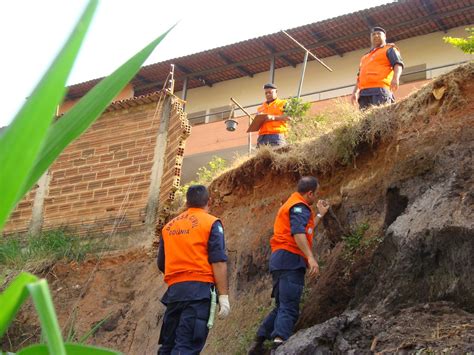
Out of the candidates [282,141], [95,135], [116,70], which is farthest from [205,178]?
[116,70]

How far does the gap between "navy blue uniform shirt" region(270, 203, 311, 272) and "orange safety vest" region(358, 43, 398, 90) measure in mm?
2985

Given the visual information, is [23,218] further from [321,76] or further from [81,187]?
[321,76]

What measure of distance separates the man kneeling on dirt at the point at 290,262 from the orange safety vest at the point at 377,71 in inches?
105

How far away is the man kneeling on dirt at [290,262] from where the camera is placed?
6426mm

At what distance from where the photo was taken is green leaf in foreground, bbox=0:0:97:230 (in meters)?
0.64

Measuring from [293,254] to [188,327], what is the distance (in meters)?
1.31

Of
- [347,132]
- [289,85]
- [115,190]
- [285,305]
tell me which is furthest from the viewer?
[289,85]

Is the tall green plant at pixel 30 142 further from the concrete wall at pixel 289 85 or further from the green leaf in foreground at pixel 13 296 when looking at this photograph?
the concrete wall at pixel 289 85

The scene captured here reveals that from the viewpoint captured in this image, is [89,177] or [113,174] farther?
[89,177]

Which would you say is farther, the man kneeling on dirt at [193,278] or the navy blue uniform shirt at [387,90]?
the navy blue uniform shirt at [387,90]

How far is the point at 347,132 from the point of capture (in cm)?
822

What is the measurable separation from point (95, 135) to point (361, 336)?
8143mm

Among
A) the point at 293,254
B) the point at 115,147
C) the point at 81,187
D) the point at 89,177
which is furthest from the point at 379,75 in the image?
the point at 81,187

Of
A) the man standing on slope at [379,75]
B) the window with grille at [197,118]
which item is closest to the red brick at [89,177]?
the man standing on slope at [379,75]
